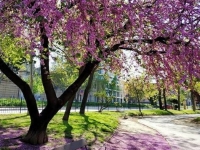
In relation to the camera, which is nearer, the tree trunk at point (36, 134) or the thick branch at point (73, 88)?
the tree trunk at point (36, 134)

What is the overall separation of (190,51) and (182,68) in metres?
0.96

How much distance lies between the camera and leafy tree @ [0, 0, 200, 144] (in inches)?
230

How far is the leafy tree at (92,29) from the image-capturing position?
585 centimetres

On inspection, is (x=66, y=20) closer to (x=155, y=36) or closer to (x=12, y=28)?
(x=12, y=28)

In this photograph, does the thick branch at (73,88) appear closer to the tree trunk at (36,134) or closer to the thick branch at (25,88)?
the thick branch at (25,88)

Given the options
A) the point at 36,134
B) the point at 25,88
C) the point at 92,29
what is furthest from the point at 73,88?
the point at 92,29

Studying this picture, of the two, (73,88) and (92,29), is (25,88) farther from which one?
(92,29)

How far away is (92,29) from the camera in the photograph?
21.3 ft

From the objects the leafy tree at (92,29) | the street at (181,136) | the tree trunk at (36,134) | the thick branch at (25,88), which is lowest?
the street at (181,136)

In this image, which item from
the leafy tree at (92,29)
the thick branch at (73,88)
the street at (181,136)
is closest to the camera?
the leafy tree at (92,29)

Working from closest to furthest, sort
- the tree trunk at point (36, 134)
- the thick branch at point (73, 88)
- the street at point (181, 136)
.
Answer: the tree trunk at point (36, 134) < the thick branch at point (73, 88) < the street at point (181, 136)

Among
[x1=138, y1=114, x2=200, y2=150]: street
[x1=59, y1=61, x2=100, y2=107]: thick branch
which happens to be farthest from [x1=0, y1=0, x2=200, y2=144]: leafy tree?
[x1=138, y1=114, x2=200, y2=150]: street

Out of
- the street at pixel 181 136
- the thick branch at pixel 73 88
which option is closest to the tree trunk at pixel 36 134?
the thick branch at pixel 73 88

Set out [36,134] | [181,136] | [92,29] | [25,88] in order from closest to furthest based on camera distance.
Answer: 1. [92,29]
2. [36,134]
3. [25,88]
4. [181,136]
